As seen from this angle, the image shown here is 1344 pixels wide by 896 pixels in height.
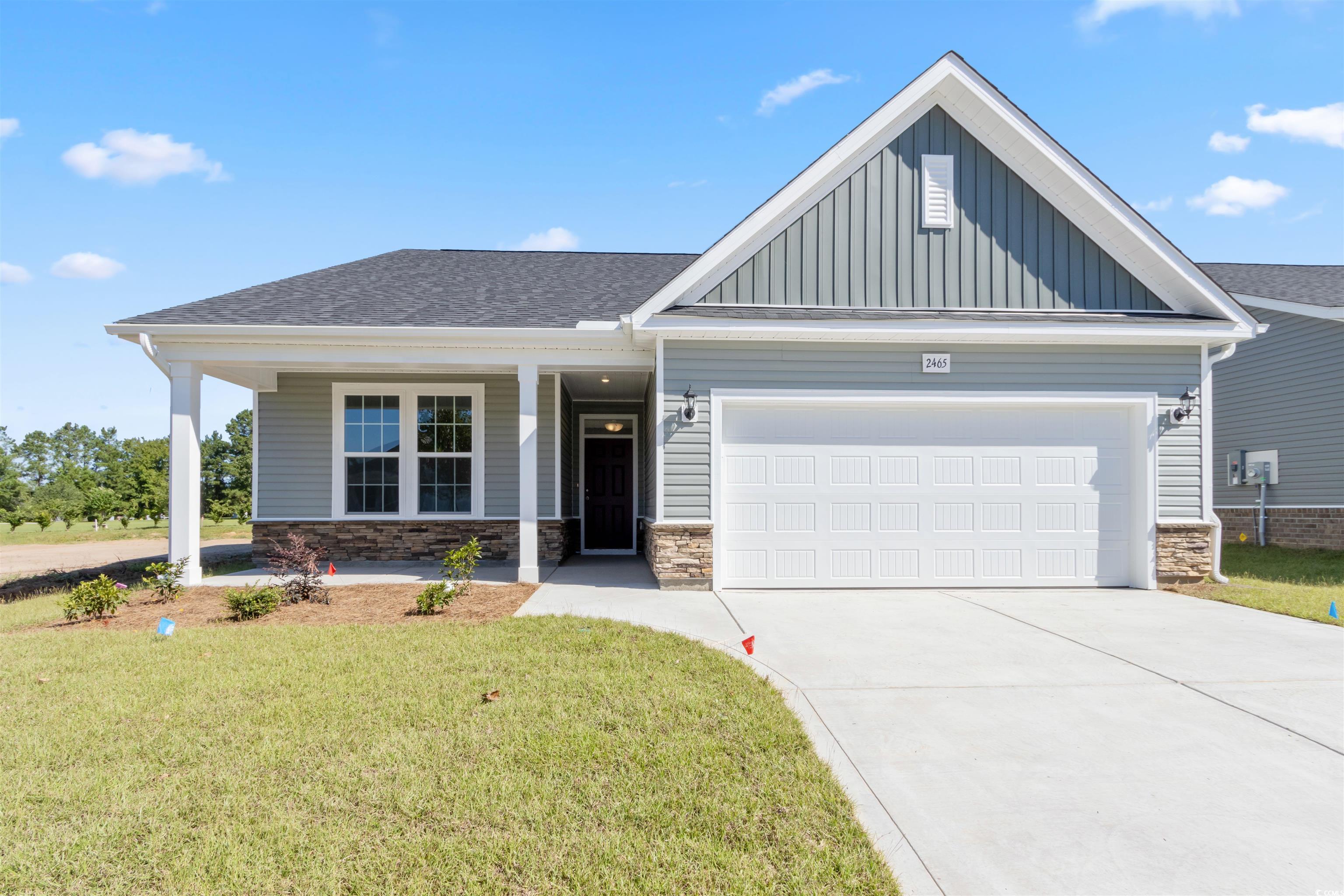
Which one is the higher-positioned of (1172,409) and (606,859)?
(1172,409)

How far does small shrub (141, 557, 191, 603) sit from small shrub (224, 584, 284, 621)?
1.11 metres

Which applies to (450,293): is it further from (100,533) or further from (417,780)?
(100,533)

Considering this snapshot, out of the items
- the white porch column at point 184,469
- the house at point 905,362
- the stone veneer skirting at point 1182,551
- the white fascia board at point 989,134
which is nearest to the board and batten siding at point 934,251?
the house at point 905,362

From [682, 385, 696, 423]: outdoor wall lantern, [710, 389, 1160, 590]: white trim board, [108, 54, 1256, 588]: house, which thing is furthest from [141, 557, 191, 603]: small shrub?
[682, 385, 696, 423]: outdoor wall lantern

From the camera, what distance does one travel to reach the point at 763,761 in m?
3.23

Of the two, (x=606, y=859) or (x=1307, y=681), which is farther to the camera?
(x=1307, y=681)

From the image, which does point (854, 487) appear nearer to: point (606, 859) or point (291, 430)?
point (606, 859)

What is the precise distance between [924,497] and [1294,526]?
9475mm

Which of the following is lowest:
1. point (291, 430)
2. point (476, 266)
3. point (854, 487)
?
point (854, 487)

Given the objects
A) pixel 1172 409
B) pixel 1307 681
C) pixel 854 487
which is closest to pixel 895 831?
pixel 1307 681

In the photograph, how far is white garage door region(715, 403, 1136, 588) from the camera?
831 cm

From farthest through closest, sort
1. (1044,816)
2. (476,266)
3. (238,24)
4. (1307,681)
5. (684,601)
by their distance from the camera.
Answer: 1. (476,266)
2. (238,24)
3. (684,601)
4. (1307,681)
5. (1044,816)

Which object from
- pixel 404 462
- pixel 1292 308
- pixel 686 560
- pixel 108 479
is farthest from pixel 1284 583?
pixel 108 479

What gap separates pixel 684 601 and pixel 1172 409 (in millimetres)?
6750
